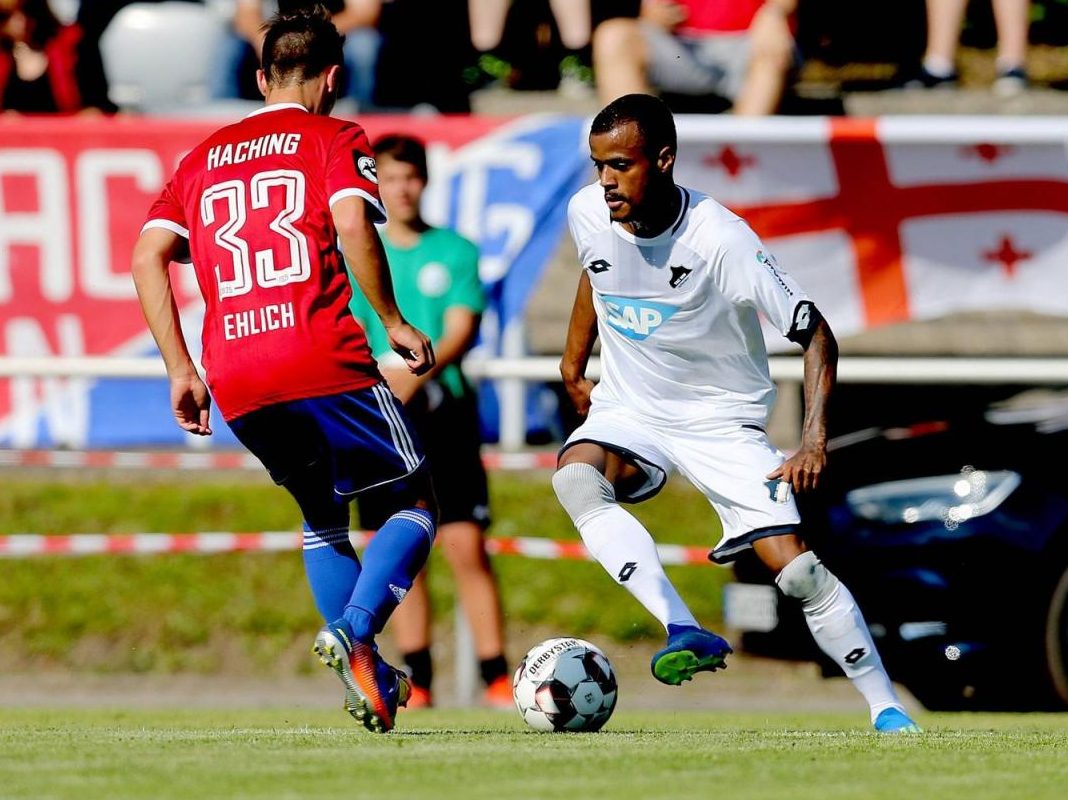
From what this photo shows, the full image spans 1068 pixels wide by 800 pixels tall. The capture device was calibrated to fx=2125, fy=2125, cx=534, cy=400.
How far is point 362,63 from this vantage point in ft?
45.6

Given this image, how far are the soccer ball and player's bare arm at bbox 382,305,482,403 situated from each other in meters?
2.57

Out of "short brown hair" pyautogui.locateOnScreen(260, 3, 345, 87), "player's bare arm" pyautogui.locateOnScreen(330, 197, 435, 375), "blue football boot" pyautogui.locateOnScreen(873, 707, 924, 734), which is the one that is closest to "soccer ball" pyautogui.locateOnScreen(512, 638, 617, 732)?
"blue football boot" pyautogui.locateOnScreen(873, 707, 924, 734)

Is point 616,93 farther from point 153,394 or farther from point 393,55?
point 153,394

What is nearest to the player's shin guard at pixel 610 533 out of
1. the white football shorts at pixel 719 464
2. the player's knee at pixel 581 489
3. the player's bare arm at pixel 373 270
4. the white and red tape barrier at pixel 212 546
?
the player's knee at pixel 581 489

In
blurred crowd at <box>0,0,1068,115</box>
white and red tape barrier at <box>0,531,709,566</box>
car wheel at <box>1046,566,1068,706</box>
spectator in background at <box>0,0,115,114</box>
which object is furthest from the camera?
spectator in background at <box>0,0,115,114</box>

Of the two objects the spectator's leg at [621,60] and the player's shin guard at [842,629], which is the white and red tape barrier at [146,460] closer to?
the spectator's leg at [621,60]

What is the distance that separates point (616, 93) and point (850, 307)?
2049 millimetres

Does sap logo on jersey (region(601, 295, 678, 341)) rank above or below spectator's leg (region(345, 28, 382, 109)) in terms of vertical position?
above

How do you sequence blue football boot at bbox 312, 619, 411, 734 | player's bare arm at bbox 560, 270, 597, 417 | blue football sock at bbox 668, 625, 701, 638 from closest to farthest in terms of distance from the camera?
blue football boot at bbox 312, 619, 411, 734 < blue football sock at bbox 668, 625, 701, 638 < player's bare arm at bbox 560, 270, 597, 417

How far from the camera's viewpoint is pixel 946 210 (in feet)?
40.3

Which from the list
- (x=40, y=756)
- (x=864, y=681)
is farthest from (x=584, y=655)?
(x=40, y=756)

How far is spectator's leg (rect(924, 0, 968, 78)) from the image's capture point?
46.1 ft

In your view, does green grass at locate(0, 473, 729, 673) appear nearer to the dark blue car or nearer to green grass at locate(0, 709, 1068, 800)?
the dark blue car

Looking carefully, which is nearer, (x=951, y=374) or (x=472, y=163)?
(x=951, y=374)
